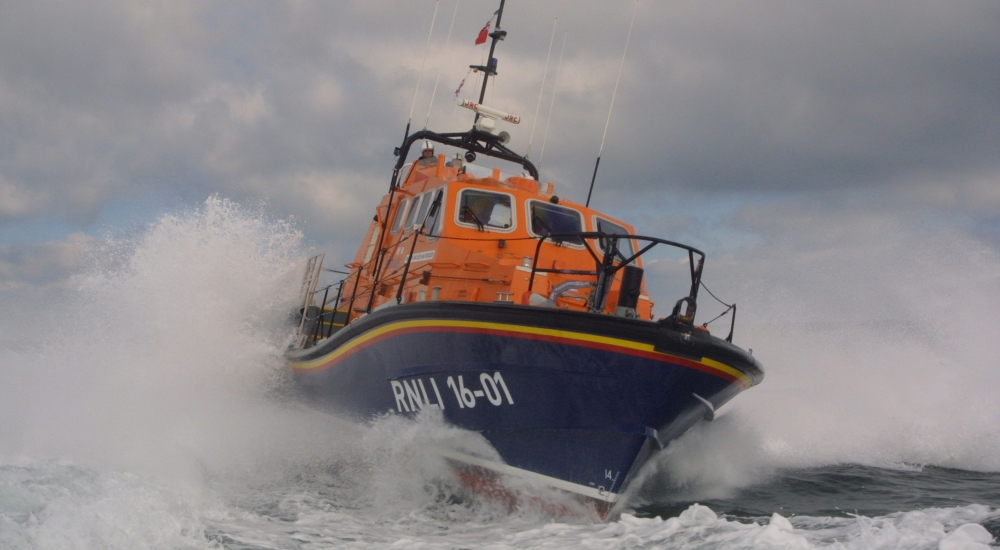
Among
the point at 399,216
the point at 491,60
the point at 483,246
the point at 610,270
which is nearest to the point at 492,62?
the point at 491,60

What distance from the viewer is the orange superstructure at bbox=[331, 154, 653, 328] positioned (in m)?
5.56

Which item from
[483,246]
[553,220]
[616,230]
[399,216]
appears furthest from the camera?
[399,216]

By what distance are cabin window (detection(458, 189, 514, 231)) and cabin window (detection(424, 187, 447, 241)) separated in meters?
0.17

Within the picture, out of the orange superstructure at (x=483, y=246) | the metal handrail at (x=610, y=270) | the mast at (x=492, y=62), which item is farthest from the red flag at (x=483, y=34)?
the metal handrail at (x=610, y=270)

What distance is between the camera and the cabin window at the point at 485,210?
20.3ft

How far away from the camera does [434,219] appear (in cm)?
633

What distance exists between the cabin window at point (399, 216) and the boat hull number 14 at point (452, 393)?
2186mm

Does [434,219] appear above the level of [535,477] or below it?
above

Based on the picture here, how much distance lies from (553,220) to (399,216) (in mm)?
1729

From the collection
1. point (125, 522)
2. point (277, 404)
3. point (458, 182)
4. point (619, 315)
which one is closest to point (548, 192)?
point (458, 182)

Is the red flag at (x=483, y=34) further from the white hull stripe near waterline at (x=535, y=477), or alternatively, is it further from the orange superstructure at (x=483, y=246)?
the white hull stripe near waterline at (x=535, y=477)

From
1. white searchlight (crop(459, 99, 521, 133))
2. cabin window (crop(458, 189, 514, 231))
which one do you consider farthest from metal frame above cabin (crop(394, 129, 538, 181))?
cabin window (crop(458, 189, 514, 231))

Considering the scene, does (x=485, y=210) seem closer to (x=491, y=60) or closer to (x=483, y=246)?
(x=483, y=246)

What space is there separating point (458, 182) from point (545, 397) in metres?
2.35
